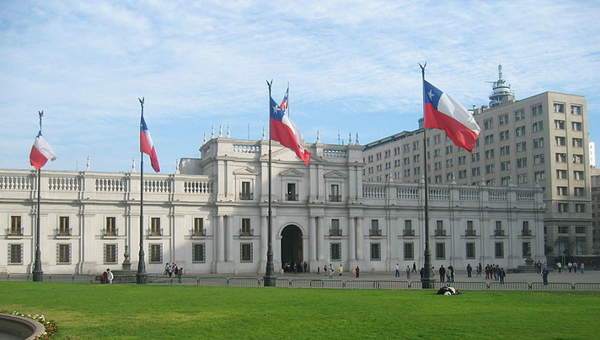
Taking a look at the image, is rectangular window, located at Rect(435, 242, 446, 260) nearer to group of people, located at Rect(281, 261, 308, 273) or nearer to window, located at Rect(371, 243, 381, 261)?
window, located at Rect(371, 243, 381, 261)

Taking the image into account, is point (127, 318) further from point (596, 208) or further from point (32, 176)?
point (596, 208)

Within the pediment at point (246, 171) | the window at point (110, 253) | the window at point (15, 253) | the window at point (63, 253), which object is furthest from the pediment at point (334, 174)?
the window at point (15, 253)

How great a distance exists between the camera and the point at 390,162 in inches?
5556

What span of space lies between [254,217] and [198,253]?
6971 mm

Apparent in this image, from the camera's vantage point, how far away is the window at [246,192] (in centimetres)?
7150

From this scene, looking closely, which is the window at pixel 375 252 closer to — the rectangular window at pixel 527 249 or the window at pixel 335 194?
the window at pixel 335 194

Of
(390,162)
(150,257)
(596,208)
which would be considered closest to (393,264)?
(150,257)

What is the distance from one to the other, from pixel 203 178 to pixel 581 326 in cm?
5356

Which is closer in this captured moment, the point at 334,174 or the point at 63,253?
the point at 63,253

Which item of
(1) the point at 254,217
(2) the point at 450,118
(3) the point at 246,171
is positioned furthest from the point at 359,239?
(2) the point at 450,118

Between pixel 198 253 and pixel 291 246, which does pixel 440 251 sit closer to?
pixel 291 246

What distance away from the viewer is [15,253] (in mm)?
61656

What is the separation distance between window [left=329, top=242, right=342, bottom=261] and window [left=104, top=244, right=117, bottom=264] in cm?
2279

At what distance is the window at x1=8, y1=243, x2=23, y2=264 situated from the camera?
61.4 meters
